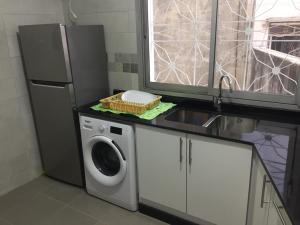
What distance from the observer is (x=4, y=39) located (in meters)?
2.27

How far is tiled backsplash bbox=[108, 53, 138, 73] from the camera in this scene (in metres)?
2.48

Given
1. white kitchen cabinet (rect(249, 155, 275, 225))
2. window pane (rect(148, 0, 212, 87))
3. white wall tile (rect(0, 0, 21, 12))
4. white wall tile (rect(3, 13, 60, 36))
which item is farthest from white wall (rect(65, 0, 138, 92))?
white kitchen cabinet (rect(249, 155, 275, 225))

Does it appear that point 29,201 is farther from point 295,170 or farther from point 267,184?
point 295,170

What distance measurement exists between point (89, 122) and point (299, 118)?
162 cm

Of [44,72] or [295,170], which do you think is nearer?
[295,170]

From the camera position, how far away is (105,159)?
2354mm

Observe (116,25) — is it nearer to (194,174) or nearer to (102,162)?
(102,162)

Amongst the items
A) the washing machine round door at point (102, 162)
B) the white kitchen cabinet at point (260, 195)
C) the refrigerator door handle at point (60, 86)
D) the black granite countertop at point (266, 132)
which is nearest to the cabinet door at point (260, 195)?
the white kitchen cabinet at point (260, 195)

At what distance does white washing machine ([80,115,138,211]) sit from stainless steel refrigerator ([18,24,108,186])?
179mm

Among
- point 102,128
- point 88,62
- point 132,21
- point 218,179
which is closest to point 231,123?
point 218,179

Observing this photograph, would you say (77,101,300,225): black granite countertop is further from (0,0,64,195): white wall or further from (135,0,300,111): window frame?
(0,0,64,195): white wall

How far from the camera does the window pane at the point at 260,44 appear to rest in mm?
1788

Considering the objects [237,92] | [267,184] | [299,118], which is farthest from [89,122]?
[299,118]

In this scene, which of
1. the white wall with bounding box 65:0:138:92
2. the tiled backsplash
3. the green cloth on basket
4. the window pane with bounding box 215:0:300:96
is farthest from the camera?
the tiled backsplash
